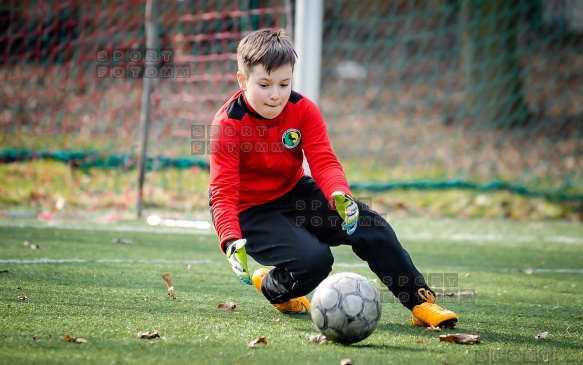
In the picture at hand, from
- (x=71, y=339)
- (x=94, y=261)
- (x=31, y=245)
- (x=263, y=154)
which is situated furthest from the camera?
(x=31, y=245)

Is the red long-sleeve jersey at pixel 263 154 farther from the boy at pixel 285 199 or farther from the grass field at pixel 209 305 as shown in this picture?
the grass field at pixel 209 305

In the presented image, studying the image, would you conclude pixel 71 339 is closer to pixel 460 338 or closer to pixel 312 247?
pixel 312 247

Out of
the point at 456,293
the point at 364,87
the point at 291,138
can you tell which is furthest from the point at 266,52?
the point at 364,87

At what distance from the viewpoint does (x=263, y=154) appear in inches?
147

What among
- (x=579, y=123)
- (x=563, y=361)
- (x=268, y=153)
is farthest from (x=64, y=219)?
(x=579, y=123)

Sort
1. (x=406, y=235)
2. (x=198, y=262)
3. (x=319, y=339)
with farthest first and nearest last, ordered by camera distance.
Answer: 1. (x=406, y=235)
2. (x=198, y=262)
3. (x=319, y=339)

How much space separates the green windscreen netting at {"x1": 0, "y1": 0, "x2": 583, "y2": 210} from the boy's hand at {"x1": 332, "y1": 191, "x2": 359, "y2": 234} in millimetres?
3539

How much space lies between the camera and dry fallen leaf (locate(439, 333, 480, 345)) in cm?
323

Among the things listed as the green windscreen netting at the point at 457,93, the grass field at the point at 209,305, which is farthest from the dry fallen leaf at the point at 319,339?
the green windscreen netting at the point at 457,93

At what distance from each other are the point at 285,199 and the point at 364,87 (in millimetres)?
9473

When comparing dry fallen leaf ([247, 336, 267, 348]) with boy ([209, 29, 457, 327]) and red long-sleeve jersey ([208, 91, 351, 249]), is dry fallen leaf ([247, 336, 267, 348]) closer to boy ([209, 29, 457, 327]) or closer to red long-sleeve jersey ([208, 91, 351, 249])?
boy ([209, 29, 457, 327])

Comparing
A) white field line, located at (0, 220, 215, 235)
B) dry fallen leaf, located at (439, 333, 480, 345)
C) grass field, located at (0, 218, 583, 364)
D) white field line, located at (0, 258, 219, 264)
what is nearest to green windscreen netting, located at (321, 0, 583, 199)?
white field line, located at (0, 220, 215, 235)

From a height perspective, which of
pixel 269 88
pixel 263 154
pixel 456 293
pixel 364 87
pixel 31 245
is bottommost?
pixel 456 293

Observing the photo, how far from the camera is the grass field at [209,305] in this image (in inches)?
115
